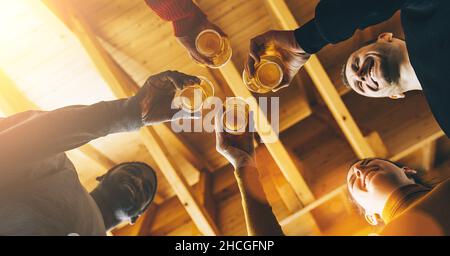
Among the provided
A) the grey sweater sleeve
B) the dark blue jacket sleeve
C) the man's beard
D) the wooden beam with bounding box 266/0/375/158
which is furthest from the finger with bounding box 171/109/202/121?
the wooden beam with bounding box 266/0/375/158

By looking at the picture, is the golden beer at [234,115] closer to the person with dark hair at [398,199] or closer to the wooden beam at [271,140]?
the person with dark hair at [398,199]

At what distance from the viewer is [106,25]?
2.62 meters

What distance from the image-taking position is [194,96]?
136 centimetres

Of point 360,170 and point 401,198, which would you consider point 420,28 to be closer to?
point 401,198

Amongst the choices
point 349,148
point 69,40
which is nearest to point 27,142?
point 69,40

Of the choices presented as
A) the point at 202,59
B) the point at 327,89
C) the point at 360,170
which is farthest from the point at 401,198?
the point at 202,59

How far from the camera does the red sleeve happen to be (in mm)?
1772

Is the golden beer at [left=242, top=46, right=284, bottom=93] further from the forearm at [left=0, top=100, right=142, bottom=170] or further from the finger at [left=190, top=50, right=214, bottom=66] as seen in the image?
the forearm at [left=0, top=100, right=142, bottom=170]

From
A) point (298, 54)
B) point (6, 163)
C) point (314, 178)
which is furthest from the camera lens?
point (314, 178)

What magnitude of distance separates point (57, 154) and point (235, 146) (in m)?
0.56

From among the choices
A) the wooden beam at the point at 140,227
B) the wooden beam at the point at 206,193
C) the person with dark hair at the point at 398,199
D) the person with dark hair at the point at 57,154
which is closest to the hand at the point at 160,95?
the person with dark hair at the point at 57,154

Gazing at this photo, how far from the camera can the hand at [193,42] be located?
1.62 metres

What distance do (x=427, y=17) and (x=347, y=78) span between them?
105 centimetres

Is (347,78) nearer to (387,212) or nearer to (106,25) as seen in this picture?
(387,212)
